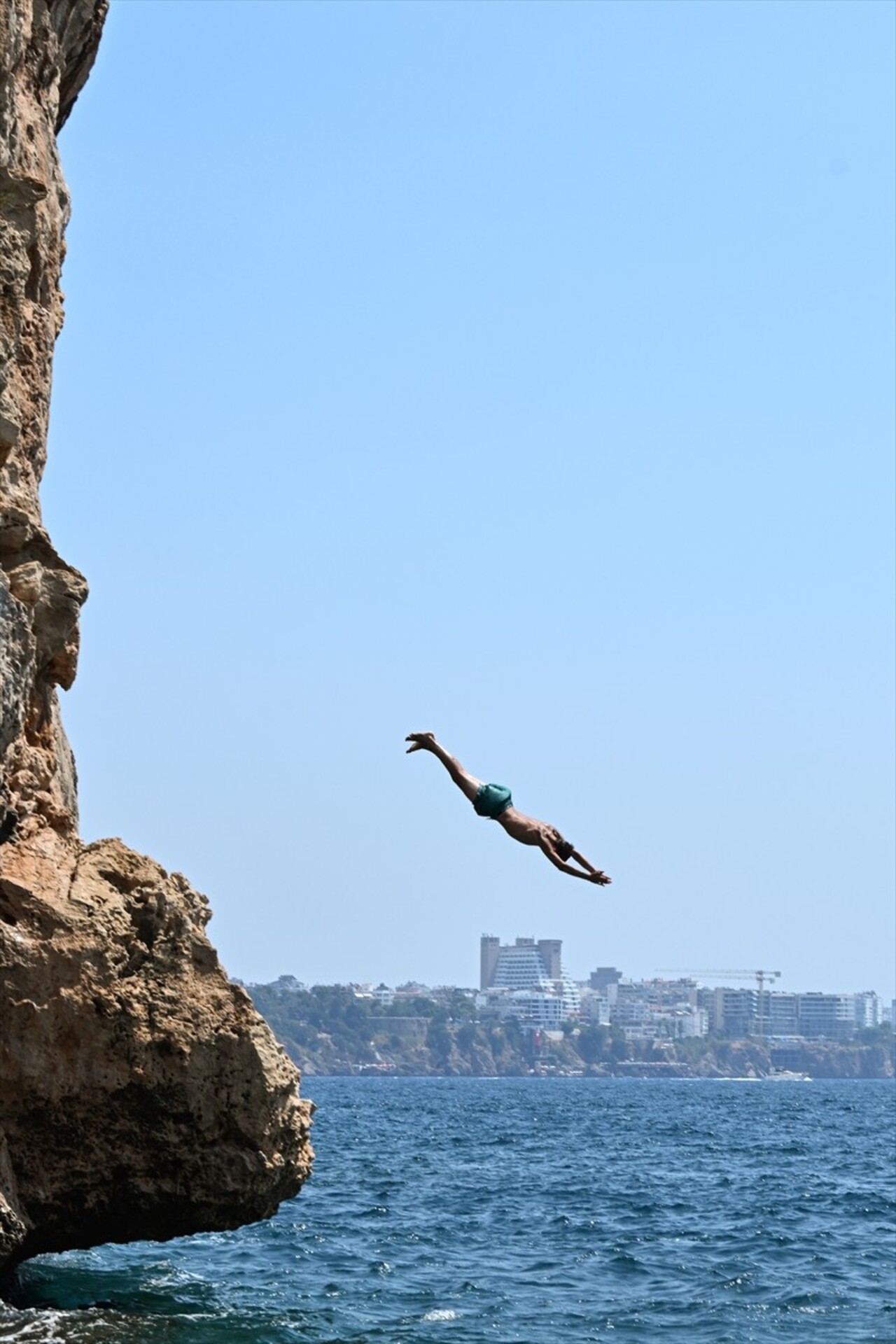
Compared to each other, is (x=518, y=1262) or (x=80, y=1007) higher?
(x=80, y=1007)

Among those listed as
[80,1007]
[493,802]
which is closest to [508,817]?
[493,802]

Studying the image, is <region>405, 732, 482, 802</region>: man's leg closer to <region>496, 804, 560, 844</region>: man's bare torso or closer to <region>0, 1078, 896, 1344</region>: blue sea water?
<region>496, 804, 560, 844</region>: man's bare torso

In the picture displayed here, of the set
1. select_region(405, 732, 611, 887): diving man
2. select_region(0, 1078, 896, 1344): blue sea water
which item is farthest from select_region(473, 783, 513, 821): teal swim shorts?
select_region(0, 1078, 896, 1344): blue sea water

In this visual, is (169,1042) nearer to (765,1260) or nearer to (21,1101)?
(21,1101)

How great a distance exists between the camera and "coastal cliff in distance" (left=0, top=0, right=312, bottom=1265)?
1432 centimetres

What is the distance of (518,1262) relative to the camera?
24125 millimetres

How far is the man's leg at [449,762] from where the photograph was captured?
14805 mm

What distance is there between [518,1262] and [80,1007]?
1171 cm

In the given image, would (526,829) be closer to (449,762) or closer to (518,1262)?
(449,762)

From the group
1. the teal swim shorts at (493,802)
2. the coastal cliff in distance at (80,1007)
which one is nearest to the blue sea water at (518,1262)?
the coastal cliff in distance at (80,1007)

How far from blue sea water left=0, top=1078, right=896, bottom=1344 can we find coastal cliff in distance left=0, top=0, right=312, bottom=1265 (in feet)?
4.18

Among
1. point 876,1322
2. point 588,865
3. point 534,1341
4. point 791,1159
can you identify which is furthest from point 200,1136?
point 791,1159

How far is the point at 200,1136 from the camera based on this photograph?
587 inches

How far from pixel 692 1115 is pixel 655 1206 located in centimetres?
4820
